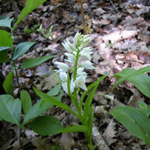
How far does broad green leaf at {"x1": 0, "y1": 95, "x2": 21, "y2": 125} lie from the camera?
3.92 ft

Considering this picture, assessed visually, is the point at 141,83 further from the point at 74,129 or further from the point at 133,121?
the point at 74,129

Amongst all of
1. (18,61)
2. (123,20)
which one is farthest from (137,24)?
(18,61)

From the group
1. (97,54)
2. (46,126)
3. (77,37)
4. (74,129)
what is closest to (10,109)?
(46,126)

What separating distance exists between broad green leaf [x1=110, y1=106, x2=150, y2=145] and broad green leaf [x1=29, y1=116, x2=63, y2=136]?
51 cm

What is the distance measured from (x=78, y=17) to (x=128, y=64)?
2.03 meters

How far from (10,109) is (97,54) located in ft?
5.51

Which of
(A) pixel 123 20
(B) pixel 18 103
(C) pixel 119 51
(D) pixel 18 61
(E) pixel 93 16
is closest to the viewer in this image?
(B) pixel 18 103

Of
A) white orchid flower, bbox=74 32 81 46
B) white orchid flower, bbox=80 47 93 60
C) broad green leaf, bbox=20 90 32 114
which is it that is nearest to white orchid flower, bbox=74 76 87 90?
white orchid flower, bbox=80 47 93 60

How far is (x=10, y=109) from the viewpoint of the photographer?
1.28 meters

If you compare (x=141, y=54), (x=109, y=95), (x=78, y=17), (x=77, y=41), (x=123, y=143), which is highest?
(x=77, y=41)

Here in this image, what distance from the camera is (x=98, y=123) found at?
63.6 inches

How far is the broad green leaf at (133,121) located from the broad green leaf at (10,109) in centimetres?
84

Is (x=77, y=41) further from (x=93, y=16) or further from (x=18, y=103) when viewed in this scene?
(x=93, y=16)

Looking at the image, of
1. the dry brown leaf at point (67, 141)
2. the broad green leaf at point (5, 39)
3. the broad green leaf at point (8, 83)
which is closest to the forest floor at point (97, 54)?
the dry brown leaf at point (67, 141)
